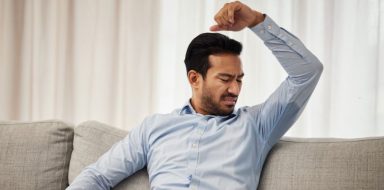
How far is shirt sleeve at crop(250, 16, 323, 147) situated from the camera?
5.30 ft

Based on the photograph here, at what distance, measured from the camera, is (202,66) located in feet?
5.98

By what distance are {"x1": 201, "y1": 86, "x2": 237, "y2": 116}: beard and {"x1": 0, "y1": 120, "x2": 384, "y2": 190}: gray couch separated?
0.22 meters

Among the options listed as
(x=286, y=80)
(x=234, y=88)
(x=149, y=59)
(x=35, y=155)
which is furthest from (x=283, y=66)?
(x=149, y=59)

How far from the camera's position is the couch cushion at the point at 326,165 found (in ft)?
4.92

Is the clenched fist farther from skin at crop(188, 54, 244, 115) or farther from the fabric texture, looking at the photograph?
the fabric texture

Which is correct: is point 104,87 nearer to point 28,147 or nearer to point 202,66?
point 28,147

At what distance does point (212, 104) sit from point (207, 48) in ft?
0.69

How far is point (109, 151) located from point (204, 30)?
0.95 metres

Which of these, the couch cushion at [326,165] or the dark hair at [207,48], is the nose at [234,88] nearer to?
the dark hair at [207,48]

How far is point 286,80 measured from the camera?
166 cm

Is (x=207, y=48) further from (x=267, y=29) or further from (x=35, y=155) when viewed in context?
(x=35, y=155)

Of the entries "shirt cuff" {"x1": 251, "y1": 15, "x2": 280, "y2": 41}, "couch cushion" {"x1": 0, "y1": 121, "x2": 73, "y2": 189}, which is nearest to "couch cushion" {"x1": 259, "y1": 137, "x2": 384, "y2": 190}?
"shirt cuff" {"x1": 251, "y1": 15, "x2": 280, "y2": 41}

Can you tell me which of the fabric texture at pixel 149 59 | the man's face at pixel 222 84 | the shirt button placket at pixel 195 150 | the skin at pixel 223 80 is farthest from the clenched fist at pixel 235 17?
the fabric texture at pixel 149 59

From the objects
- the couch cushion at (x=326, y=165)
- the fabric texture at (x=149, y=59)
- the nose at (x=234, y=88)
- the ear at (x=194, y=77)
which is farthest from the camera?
the fabric texture at (x=149, y=59)
